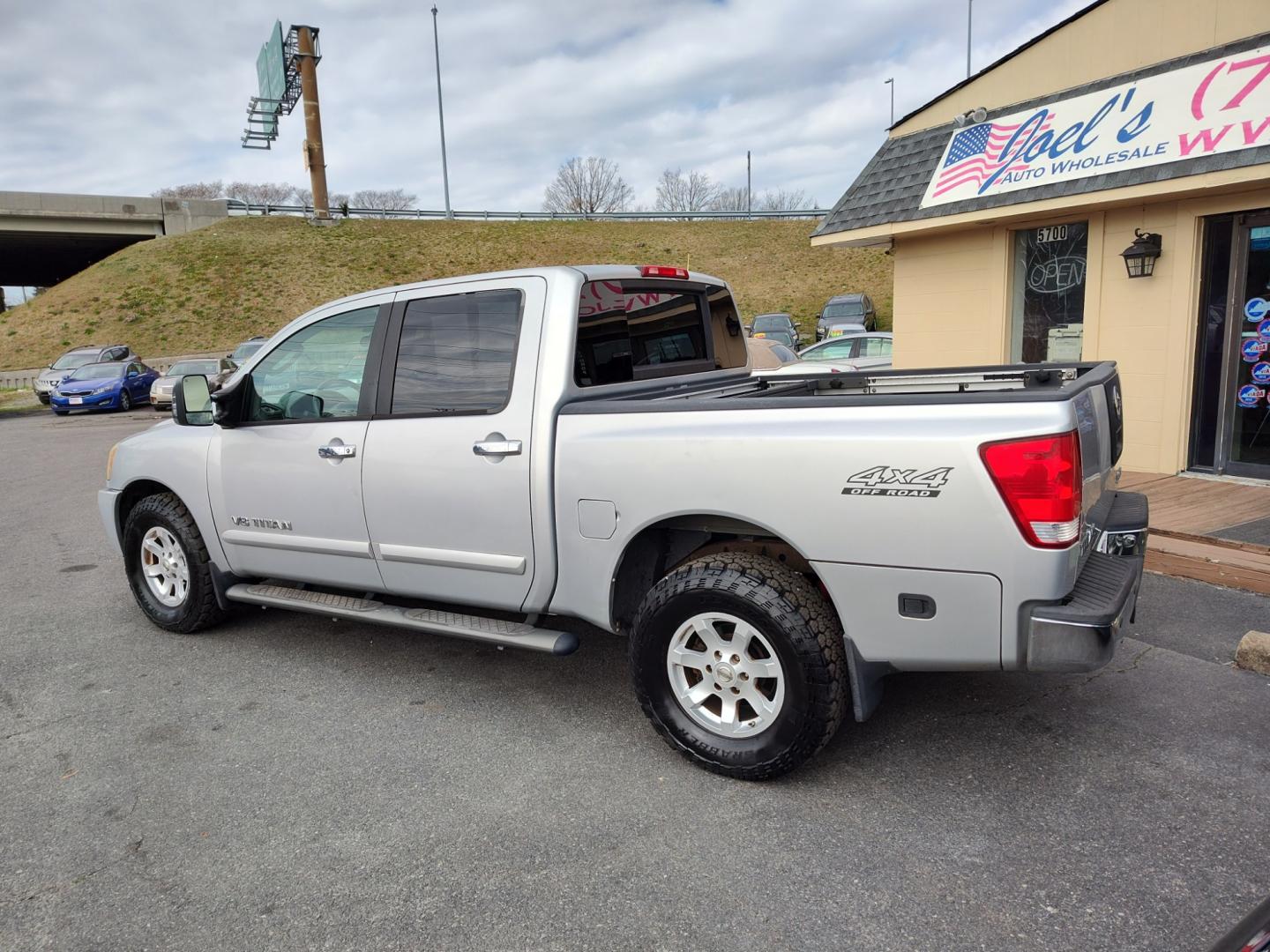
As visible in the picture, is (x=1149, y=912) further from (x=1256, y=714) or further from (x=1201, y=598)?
(x=1201, y=598)

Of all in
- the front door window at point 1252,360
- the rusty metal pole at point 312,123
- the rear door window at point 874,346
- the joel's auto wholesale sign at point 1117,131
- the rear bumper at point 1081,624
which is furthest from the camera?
the rusty metal pole at point 312,123

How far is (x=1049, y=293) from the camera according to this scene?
9.41 meters

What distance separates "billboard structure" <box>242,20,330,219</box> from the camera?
1800 inches

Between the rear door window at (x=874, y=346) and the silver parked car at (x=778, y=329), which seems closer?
the rear door window at (x=874, y=346)

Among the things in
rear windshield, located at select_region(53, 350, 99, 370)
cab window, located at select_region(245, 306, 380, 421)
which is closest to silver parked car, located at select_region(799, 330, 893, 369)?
cab window, located at select_region(245, 306, 380, 421)

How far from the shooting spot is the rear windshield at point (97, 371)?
2348 centimetres

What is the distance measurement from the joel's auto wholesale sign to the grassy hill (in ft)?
90.8

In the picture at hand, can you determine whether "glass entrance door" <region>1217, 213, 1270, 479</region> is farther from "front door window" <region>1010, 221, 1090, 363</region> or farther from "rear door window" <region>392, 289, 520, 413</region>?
"rear door window" <region>392, 289, 520, 413</region>

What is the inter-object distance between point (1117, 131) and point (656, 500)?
7.08 m

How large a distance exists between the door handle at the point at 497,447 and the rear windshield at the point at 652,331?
1.29 ft

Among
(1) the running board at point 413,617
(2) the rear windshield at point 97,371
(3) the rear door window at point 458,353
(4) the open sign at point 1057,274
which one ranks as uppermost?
(4) the open sign at point 1057,274

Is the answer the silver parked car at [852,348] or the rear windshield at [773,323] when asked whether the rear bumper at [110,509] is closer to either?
the silver parked car at [852,348]

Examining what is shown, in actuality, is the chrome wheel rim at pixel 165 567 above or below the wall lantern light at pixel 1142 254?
below

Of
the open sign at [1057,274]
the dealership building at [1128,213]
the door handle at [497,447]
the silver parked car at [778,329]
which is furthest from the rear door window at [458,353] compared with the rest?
the silver parked car at [778,329]
